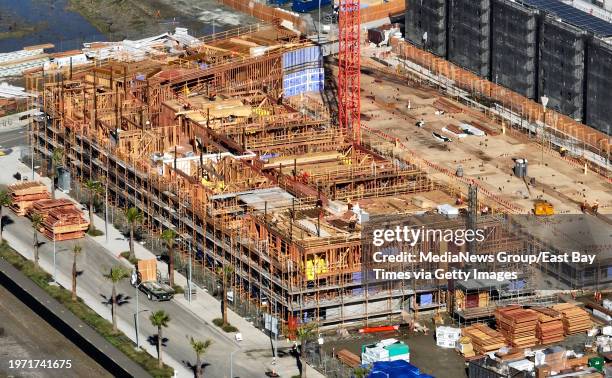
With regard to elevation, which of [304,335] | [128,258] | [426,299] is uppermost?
[304,335]

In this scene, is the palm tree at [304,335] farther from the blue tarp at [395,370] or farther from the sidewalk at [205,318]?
the blue tarp at [395,370]

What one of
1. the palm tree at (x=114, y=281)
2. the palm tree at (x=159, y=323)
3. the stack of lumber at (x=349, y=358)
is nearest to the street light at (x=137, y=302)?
the palm tree at (x=114, y=281)

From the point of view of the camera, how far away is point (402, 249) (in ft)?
596

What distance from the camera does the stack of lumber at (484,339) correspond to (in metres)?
175

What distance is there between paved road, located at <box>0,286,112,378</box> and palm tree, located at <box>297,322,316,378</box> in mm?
16280

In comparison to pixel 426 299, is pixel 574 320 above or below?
below

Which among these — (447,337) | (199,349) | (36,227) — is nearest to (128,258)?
(36,227)

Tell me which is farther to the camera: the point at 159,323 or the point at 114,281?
the point at 114,281

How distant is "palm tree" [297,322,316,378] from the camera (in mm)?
169250

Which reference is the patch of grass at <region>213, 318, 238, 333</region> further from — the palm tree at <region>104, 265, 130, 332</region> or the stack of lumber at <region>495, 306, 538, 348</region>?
the stack of lumber at <region>495, 306, 538, 348</region>

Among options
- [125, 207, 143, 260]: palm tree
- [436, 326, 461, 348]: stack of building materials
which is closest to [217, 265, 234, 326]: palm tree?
[125, 207, 143, 260]: palm tree

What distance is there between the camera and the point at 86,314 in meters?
182

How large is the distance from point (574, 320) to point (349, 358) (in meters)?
20.5

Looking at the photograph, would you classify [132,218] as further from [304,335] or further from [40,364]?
[304,335]
